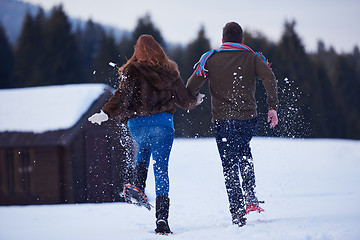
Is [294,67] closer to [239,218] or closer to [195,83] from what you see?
[195,83]

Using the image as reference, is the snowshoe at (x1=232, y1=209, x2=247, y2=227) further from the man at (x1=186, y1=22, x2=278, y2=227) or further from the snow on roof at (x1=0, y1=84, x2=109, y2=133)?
the snow on roof at (x1=0, y1=84, x2=109, y2=133)

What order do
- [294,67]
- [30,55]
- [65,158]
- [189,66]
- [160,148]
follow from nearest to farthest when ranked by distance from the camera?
1. [160,148]
2. [65,158]
3. [294,67]
4. [189,66]
5. [30,55]

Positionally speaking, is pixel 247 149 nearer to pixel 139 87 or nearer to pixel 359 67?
pixel 139 87

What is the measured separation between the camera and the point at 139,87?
14.1 ft

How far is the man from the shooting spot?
13.9ft

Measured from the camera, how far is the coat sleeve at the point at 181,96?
4.34 metres

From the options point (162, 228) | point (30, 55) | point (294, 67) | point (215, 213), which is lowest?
point (215, 213)

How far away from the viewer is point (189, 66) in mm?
31562

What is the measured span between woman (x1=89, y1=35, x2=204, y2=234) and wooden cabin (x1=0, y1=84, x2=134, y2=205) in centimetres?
573

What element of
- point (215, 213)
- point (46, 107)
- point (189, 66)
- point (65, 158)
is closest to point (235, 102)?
point (215, 213)

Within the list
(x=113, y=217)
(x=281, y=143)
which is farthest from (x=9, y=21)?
(x=113, y=217)

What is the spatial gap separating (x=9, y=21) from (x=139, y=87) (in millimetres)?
90491

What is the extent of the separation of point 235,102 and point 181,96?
1.87 feet

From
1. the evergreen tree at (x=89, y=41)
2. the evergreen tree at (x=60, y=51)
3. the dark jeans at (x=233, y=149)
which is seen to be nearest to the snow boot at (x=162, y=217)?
the dark jeans at (x=233, y=149)
